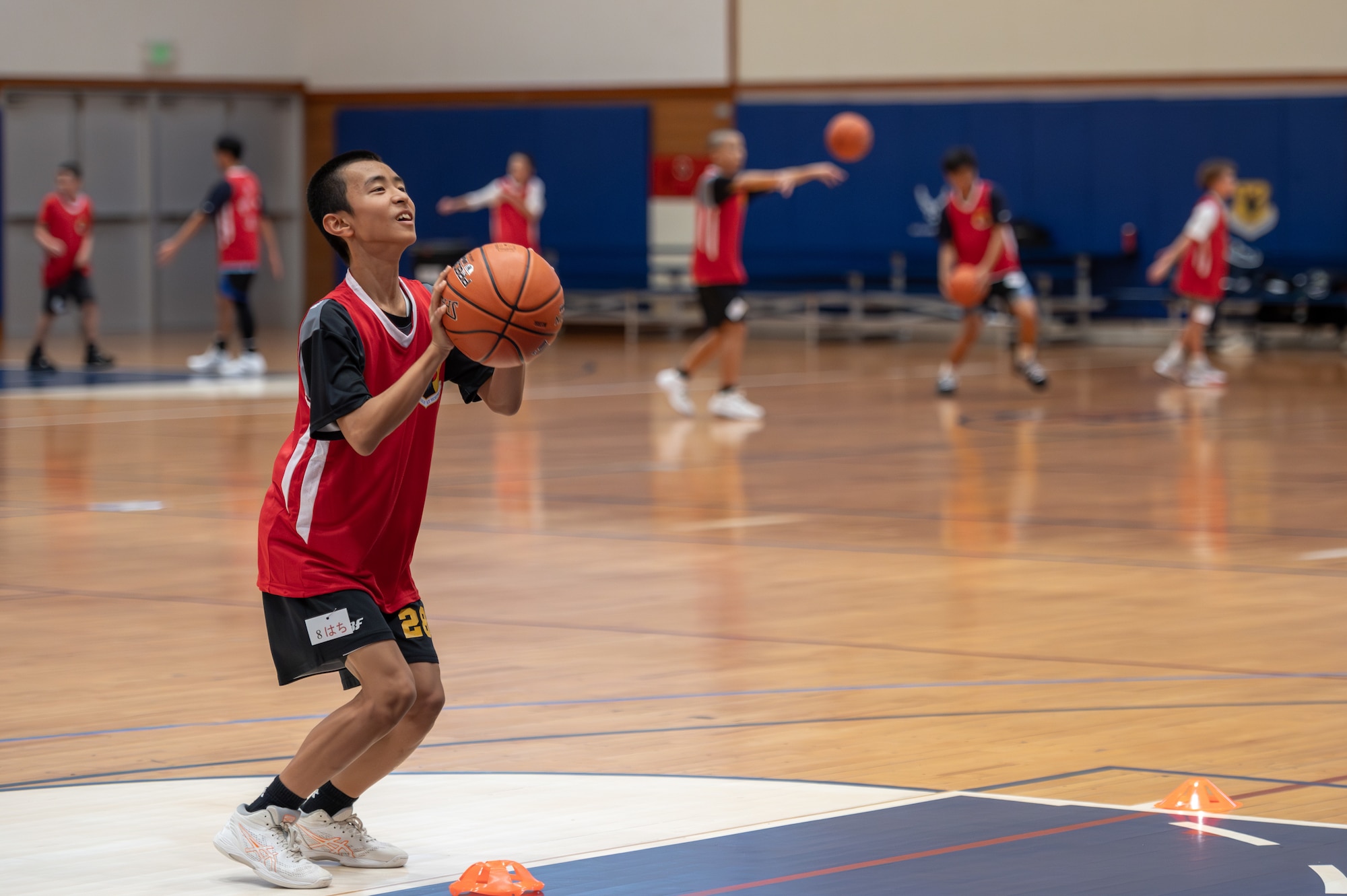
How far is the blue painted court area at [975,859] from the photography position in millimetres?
4152

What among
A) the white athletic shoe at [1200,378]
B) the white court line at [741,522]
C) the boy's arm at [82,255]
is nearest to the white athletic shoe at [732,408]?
the white athletic shoe at [1200,378]

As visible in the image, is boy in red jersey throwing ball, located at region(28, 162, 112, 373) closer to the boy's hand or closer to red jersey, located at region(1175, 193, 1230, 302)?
red jersey, located at region(1175, 193, 1230, 302)

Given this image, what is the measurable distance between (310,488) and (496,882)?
868mm

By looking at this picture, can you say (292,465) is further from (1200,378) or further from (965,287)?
(1200,378)

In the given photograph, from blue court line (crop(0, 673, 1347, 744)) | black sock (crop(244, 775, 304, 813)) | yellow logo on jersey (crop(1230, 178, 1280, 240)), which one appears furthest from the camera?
yellow logo on jersey (crop(1230, 178, 1280, 240))

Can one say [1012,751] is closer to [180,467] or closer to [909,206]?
[180,467]

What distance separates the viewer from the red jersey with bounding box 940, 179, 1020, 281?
17375mm

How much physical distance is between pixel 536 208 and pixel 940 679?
17604 mm

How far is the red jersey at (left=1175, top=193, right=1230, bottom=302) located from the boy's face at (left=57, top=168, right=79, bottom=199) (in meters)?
10.1

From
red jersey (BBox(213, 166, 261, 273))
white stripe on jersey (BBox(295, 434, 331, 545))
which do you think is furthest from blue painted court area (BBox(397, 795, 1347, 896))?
red jersey (BBox(213, 166, 261, 273))

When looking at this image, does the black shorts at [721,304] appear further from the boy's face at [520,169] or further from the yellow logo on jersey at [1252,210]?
the yellow logo on jersey at [1252,210]

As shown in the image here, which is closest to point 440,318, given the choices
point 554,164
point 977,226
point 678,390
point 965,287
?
point 678,390

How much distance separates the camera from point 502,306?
420 centimetres

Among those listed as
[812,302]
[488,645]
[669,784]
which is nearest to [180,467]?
[488,645]
